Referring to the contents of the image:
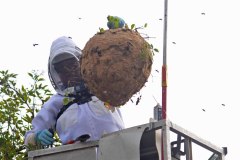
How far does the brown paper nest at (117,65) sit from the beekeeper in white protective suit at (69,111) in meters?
0.56

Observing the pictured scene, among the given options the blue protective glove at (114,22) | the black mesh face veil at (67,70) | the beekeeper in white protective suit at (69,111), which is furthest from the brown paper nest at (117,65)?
the black mesh face veil at (67,70)

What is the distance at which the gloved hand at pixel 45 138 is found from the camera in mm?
5590

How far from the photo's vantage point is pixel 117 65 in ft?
15.6

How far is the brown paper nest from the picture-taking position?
4781 millimetres

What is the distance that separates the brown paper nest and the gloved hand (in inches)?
34.7

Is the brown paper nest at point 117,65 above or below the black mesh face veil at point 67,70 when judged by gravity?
above

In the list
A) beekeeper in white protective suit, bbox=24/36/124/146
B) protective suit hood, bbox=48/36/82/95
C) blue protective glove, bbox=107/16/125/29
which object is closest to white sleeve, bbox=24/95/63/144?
beekeeper in white protective suit, bbox=24/36/124/146

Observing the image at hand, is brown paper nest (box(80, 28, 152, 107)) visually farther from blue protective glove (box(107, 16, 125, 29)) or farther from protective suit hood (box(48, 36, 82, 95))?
protective suit hood (box(48, 36, 82, 95))

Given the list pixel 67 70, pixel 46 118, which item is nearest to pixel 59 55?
pixel 67 70

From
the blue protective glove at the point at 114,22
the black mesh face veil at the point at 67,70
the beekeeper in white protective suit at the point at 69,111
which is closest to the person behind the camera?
the blue protective glove at the point at 114,22

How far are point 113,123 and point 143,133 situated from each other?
994 millimetres

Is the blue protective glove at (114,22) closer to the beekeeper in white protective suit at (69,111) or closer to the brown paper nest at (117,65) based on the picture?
the brown paper nest at (117,65)

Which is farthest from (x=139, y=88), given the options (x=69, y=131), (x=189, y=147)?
(x=69, y=131)

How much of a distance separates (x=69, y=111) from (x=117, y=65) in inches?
43.4
